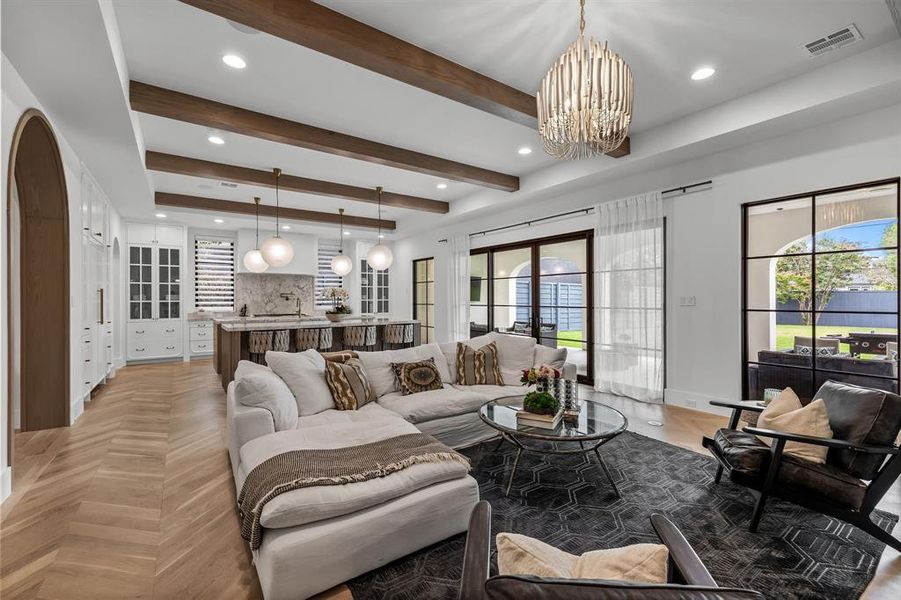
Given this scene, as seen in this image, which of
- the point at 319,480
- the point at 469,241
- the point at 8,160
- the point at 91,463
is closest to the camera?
the point at 319,480

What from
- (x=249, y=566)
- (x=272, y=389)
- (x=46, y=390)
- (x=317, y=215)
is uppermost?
(x=317, y=215)

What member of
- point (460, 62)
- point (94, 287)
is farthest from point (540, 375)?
point (94, 287)

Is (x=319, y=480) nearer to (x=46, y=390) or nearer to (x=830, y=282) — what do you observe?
(x=46, y=390)

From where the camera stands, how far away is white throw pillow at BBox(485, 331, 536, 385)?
418 centimetres

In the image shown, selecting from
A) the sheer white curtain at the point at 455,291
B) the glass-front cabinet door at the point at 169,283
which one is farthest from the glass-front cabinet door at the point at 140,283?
the sheer white curtain at the point at 455,291

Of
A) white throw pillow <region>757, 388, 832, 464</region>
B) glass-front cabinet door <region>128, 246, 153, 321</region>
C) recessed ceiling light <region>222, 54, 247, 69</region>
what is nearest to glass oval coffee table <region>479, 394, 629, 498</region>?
white throw pillow <region>757, 388, 832, 464</region>

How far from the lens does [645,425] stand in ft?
12.7

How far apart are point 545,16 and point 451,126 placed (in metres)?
1.68

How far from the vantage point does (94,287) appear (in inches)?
186

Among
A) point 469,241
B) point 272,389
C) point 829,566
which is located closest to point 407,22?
point 272,389

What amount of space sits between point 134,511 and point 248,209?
568 cm

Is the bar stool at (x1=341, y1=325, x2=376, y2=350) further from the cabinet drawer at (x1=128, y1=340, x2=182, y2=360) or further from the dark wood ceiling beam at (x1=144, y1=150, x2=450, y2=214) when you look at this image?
the cabinet drawer at (x1=128, y1=340, x2=182, y2=360)

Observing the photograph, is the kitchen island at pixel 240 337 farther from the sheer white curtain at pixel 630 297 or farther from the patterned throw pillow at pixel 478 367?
the sheer white curtain at pixel 630 297

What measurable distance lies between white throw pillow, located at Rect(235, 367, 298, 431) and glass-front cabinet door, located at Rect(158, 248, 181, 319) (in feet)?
20.7
